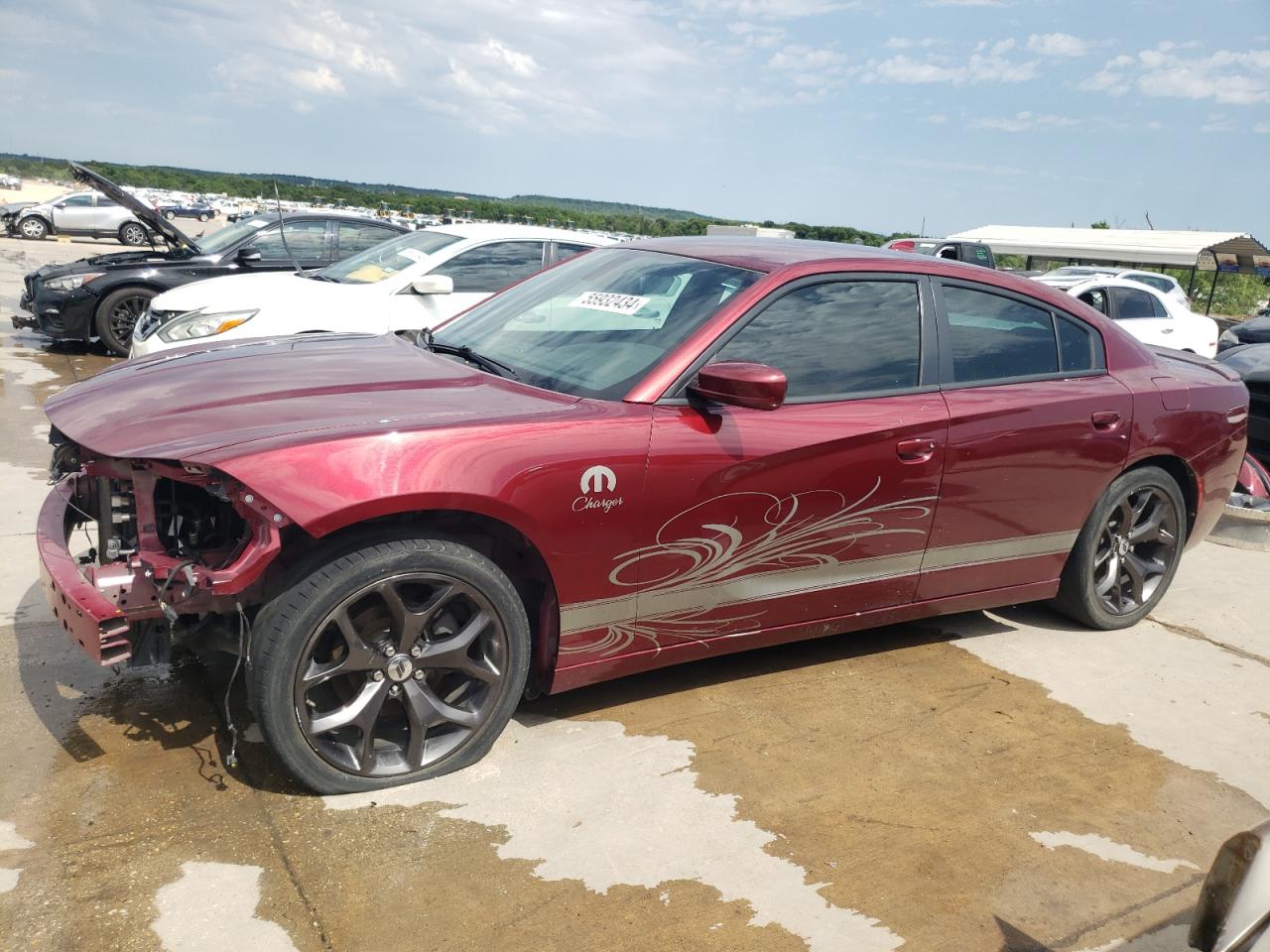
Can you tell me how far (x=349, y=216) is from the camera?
10.3 m

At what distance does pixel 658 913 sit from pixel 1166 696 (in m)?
2.68

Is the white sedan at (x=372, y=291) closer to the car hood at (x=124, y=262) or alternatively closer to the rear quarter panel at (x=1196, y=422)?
the car hood at (x=124, y=262)

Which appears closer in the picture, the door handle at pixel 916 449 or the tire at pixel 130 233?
the door handle at pixel 916 449

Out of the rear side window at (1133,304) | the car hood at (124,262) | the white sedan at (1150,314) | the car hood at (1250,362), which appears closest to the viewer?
the car hood at (1250,362)

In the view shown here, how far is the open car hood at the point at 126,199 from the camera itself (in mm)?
8969

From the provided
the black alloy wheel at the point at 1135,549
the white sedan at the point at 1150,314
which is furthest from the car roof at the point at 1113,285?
the black alloy wheel at the point at 1135,549

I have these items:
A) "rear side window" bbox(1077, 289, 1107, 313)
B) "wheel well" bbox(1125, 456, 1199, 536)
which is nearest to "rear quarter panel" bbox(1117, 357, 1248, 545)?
"wheel well" bbox(1125, 456, 1199, 536)

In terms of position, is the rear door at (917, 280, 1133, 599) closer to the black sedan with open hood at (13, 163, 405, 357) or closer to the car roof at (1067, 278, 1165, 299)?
the black sedan with open hood at (13, 163, 405, 357)

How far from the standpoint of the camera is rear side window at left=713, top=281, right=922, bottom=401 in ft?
11.9

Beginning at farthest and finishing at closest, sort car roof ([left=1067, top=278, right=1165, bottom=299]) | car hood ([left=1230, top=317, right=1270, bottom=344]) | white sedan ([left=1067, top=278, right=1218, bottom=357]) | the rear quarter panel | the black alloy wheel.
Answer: car hood ([left=1230, top=317, right=1270, bottom=344]) → white sedan ([left=1067, top=278, right=1218, bottom=357]) → car roof ([left=1067, top=278, right=1165, bottom=299]) → the black alloy wheel → the rear quarter panel

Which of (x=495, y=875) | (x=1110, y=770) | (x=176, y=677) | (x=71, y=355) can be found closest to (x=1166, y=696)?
(x=1110, y=770)

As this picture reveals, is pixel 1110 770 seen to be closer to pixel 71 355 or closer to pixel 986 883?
pixel 986 883

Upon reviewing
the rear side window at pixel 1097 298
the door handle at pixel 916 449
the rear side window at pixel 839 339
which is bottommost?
the door handle at pixel 916 449

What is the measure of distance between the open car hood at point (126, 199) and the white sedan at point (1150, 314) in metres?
A: 9.83
